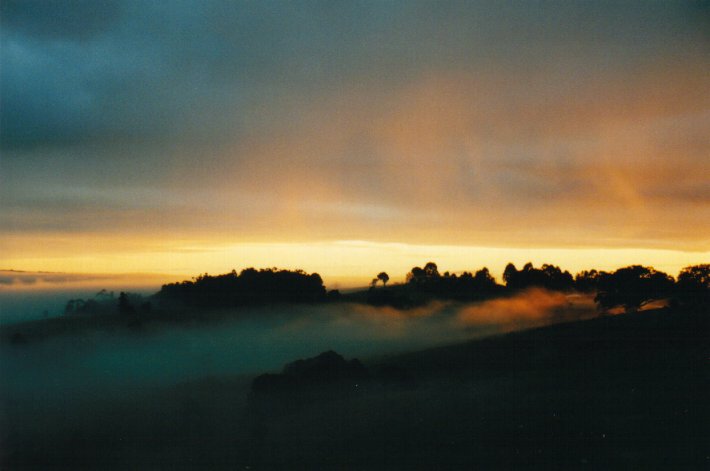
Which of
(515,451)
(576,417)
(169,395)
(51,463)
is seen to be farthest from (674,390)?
(169,395)

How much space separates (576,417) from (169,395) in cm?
5564

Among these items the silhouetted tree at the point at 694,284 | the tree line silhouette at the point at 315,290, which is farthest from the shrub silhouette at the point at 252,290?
the silhouetted tree at the point at 694,284

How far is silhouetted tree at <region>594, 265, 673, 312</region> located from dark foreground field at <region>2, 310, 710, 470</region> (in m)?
7.94

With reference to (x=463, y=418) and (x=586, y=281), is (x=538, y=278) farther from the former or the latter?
(x=463, y=418)

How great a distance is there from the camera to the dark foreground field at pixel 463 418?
32.4 meters

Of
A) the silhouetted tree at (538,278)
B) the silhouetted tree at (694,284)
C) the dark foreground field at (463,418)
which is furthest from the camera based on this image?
the silhouetted tree at (538,278)

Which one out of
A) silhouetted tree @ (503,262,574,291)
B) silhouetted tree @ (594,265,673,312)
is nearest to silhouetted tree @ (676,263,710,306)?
silhouetted tree @ (594,265,673,312)

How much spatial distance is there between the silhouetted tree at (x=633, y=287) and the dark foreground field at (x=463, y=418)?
26.1 feet

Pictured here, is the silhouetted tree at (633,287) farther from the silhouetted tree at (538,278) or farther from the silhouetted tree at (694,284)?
the silhouetted tree at (538,278)

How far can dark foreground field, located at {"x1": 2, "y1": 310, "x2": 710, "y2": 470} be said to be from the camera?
3241 centimetres

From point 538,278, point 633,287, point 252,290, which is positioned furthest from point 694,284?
point 252,290

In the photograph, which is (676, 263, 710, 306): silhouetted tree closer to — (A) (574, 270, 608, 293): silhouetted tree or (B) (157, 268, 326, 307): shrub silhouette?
(A) (574, 270, 608, 293): silhouetted tree

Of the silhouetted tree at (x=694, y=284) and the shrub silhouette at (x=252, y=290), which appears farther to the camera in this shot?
the shrub silhouette at (x=252, y=290)

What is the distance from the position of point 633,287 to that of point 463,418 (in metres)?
46.0
